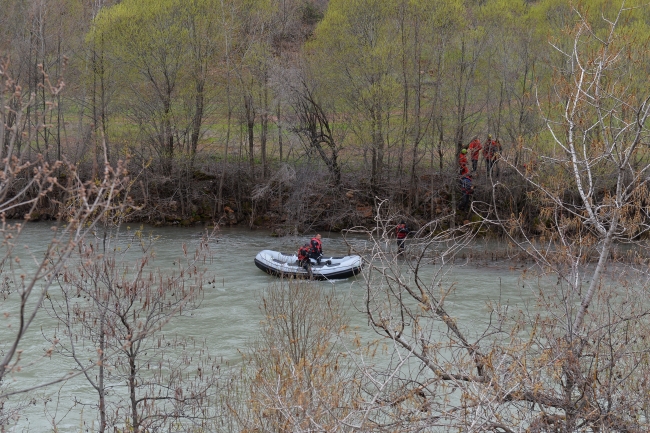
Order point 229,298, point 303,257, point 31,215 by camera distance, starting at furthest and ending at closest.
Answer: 1. point 303,257
2. point 229,298
3. point 31,215

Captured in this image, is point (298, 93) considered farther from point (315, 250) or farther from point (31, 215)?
Answer: point (31, 215)

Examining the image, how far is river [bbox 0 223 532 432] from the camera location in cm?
1163

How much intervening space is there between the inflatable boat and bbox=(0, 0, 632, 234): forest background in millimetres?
5646

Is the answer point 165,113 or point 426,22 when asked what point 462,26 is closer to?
point 426,22

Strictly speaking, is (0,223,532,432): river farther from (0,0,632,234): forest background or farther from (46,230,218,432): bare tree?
(0,0,632,234): forest background

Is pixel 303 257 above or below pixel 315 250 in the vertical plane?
below

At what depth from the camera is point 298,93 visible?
88.5ft

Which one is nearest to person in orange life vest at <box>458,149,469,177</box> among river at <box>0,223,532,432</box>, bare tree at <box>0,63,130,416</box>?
river at <box>0,223,532,432</box>

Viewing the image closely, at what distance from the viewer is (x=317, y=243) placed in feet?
62.9

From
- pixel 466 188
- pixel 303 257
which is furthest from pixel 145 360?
pixel 466 188

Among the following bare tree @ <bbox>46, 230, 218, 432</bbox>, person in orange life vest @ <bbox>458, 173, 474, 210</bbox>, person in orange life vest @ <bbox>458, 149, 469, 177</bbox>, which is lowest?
bare tree @ <bbox>46, 230, 218, 432</bbox>

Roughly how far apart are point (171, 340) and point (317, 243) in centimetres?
588

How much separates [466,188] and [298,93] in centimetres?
698

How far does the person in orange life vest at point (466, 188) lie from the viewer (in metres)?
25.9
